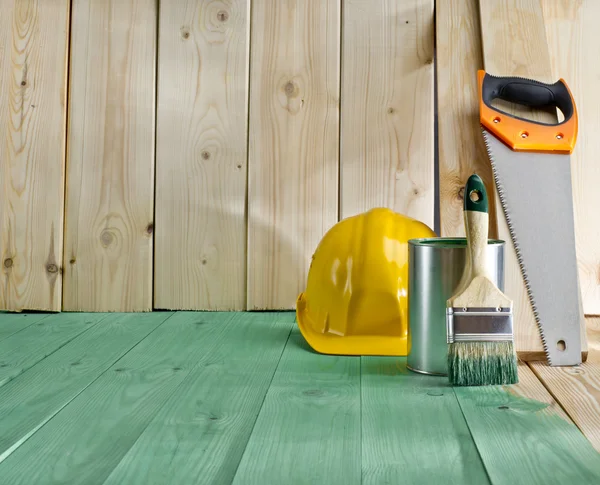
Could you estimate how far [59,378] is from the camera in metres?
1.35

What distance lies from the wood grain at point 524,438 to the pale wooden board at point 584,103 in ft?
2.60

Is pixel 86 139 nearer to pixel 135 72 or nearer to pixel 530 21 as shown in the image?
pixel 135 72

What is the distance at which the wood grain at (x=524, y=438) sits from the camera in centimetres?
93

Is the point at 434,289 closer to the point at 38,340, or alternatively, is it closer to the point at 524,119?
the point at 524,119

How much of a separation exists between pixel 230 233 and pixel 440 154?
0.64 m

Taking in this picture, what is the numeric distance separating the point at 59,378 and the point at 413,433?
71 centimetres

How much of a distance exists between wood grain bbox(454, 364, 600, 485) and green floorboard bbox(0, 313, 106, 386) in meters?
0.90

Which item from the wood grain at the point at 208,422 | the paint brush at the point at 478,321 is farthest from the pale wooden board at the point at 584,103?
the wood grain at the point at 208,422

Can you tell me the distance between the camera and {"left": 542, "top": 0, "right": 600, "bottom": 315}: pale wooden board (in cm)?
194

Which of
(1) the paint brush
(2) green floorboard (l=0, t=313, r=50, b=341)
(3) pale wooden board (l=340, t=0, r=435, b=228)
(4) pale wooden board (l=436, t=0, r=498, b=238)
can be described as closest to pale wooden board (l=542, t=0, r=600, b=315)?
(4) pale wooden board (l=436, t=0, r=498, b=238)

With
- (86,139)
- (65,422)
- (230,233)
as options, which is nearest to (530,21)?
(230,233)

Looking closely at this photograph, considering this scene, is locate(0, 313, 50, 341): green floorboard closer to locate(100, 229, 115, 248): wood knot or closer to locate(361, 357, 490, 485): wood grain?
locate(100, 229, 115, 248): wood knot

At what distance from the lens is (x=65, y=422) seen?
1.11 m

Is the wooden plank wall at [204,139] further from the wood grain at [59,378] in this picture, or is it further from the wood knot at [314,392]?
the wood knot at [314,392]
